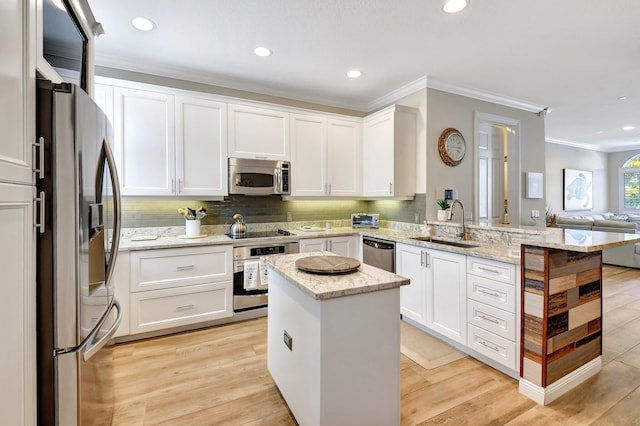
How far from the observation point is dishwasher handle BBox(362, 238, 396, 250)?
3.27 m

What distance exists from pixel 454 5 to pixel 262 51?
167 cm

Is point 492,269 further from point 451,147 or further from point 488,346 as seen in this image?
point 451,147

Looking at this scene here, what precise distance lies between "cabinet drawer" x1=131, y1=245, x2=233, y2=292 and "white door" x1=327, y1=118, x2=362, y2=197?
164cm

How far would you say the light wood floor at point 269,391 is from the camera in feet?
5.89

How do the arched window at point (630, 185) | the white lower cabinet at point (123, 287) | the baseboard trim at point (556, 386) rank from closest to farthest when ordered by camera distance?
the baseboard trim at point (556, 386), the white lower cabinet at point (123, 287), the arched window at point (630, 185)

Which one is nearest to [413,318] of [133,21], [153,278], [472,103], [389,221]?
[389,221]

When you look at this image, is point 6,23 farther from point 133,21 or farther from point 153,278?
point 153,278

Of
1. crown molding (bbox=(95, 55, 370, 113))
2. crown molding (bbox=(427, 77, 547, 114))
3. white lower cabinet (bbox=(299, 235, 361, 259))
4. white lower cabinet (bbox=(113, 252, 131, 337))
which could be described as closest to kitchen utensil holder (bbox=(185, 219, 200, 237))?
white lower cabinet (bbox=(113, 252, 131, 337))

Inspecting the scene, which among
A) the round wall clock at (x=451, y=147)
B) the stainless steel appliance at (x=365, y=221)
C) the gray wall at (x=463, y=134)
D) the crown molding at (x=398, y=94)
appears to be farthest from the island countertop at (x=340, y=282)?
the crown molding at (x=398, y=94)

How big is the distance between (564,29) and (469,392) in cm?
295

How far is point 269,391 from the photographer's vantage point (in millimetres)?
2049

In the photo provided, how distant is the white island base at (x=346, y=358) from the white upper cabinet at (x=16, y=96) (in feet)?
3.85

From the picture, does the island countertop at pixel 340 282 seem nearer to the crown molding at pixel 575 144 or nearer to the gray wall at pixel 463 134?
the gray wall at pixel 463 134

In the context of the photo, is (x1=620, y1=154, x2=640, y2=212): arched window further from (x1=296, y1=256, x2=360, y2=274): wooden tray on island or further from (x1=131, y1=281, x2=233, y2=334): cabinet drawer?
(x1=131, y1=281, x2=233, y2=334): cabinet drawer
